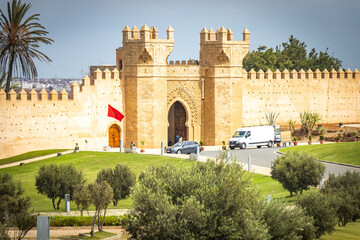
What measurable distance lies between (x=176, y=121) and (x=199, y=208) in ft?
123

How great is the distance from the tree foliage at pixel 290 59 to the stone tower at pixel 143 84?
3570 centimetres

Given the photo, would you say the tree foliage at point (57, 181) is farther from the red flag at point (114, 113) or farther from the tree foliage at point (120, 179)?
the red flag at point (114, 113)

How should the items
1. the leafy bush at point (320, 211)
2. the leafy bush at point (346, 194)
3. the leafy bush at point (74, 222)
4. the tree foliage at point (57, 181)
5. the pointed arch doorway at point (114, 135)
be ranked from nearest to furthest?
1. the leafy bush at point (320, 211)
2. the leafy bush at point (74, 222)
3. the leafy bush at point (346, 194)
4. the tree foliage at point (57, 181)
5. the pointed arch doorway at point (114, 135)

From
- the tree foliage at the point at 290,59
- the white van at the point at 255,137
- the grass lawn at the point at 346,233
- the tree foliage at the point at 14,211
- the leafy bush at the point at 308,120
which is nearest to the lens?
the tree foliage at the point at 14,211

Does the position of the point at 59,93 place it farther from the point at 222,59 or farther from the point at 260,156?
the point at 260,156

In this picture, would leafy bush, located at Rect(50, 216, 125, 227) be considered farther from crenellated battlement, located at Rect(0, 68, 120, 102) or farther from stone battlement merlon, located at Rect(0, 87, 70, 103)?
crenellated battlement, located at Rect(0, 68, 120, 102)

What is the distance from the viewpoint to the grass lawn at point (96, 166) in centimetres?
3884

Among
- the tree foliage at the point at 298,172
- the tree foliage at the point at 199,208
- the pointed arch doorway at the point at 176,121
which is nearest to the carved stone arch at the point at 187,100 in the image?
the pointed arch doorway at the point at 176,121

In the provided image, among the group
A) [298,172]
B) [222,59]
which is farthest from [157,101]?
[298,172]

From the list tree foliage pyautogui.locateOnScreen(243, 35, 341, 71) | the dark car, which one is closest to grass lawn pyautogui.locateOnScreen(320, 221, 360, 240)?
the dark car

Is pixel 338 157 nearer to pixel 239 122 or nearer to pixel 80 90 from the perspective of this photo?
pixel 239 122

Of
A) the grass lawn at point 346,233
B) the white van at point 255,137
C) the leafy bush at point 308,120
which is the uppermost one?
the leafy bush at point 308,120

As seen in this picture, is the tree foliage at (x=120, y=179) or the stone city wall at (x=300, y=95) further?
the stone city wall at (x=300, y=95)

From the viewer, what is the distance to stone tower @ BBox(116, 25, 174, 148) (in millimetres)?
55031
